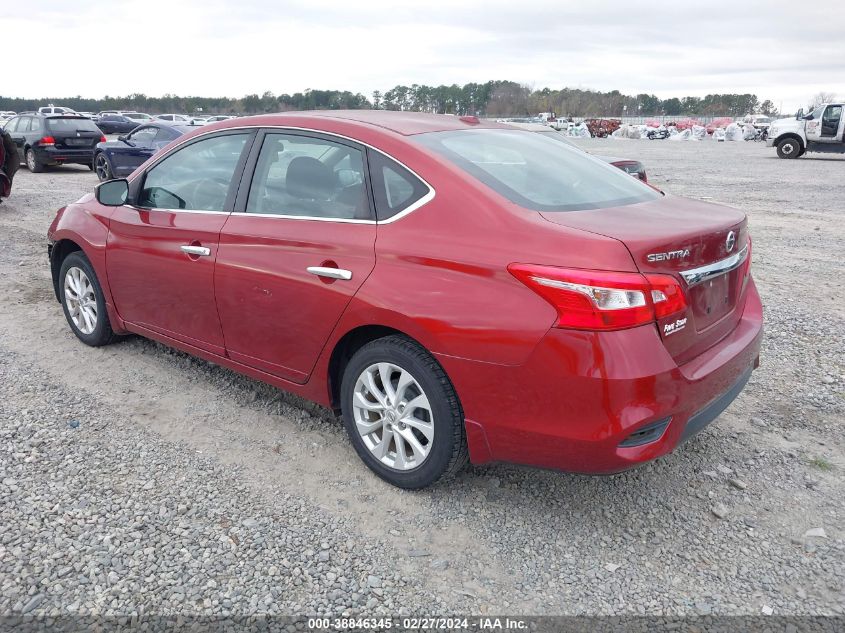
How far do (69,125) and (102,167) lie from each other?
3.26 m

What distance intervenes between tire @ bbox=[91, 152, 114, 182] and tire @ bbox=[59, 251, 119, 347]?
433 inches

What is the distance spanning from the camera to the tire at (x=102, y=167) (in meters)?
15.1

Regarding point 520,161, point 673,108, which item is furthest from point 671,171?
point 673,108

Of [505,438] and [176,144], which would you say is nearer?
[505,438]

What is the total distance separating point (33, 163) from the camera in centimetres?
1789


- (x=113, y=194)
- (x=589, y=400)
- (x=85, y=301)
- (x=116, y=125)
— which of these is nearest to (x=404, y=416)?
(x=589, y=400)

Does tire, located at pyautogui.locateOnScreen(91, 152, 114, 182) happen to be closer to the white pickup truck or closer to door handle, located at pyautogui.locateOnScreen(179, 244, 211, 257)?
door handle, located at pyautogui.locateOnScreen(179, 244, 211, 257)

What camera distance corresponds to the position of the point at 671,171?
20.1 metres

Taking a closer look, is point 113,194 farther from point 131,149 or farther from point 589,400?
point 131,149

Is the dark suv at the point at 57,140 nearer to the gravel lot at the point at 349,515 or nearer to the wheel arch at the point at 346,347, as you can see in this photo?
the gravel lot at the point at 349,515

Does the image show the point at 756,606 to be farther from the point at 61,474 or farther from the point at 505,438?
the point at 61,474

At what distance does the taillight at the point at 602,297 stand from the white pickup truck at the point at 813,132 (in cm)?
2549

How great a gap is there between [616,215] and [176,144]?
275cm

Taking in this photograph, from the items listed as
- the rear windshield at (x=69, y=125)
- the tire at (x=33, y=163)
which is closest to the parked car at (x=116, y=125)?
the tire at (x=33, y=163)
